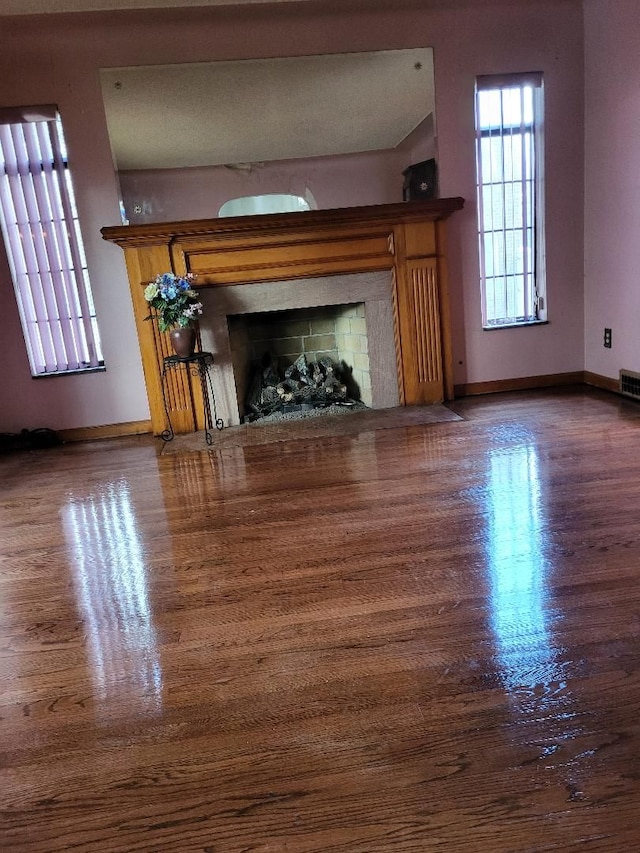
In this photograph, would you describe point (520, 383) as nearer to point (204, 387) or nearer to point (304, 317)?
point (304, 317)

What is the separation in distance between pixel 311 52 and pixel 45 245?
225cm

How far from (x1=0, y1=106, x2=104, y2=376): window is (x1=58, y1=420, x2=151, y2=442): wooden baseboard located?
46 centimetres

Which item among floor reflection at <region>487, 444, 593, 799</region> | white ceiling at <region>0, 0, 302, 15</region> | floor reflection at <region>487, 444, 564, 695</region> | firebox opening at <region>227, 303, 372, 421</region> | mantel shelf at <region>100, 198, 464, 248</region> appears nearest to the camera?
floor reflection at <region>487, 444, 593, 799</region>

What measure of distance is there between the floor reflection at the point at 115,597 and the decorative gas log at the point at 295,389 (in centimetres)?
163

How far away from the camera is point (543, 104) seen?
4258 mm

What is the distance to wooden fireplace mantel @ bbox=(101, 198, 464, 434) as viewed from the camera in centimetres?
400

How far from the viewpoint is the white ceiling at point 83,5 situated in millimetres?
3523

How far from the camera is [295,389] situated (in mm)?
4574

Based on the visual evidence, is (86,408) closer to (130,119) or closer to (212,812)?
(130,119)

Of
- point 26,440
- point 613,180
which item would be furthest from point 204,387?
point 613,180

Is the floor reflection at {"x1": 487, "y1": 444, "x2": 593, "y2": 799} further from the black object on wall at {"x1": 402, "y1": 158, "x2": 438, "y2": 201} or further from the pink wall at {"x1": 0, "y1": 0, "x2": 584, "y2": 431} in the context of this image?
the black object on wall at {"x1": 402, "y1": 158, "x2": 438, "y2": 201}

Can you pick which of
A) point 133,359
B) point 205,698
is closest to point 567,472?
point 205,698

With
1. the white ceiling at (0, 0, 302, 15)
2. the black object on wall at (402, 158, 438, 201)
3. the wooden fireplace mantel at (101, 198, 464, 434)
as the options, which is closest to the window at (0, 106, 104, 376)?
the wooden fireplace mantel at (101, 198, 464, 434)

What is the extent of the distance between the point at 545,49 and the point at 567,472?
3222 mm
